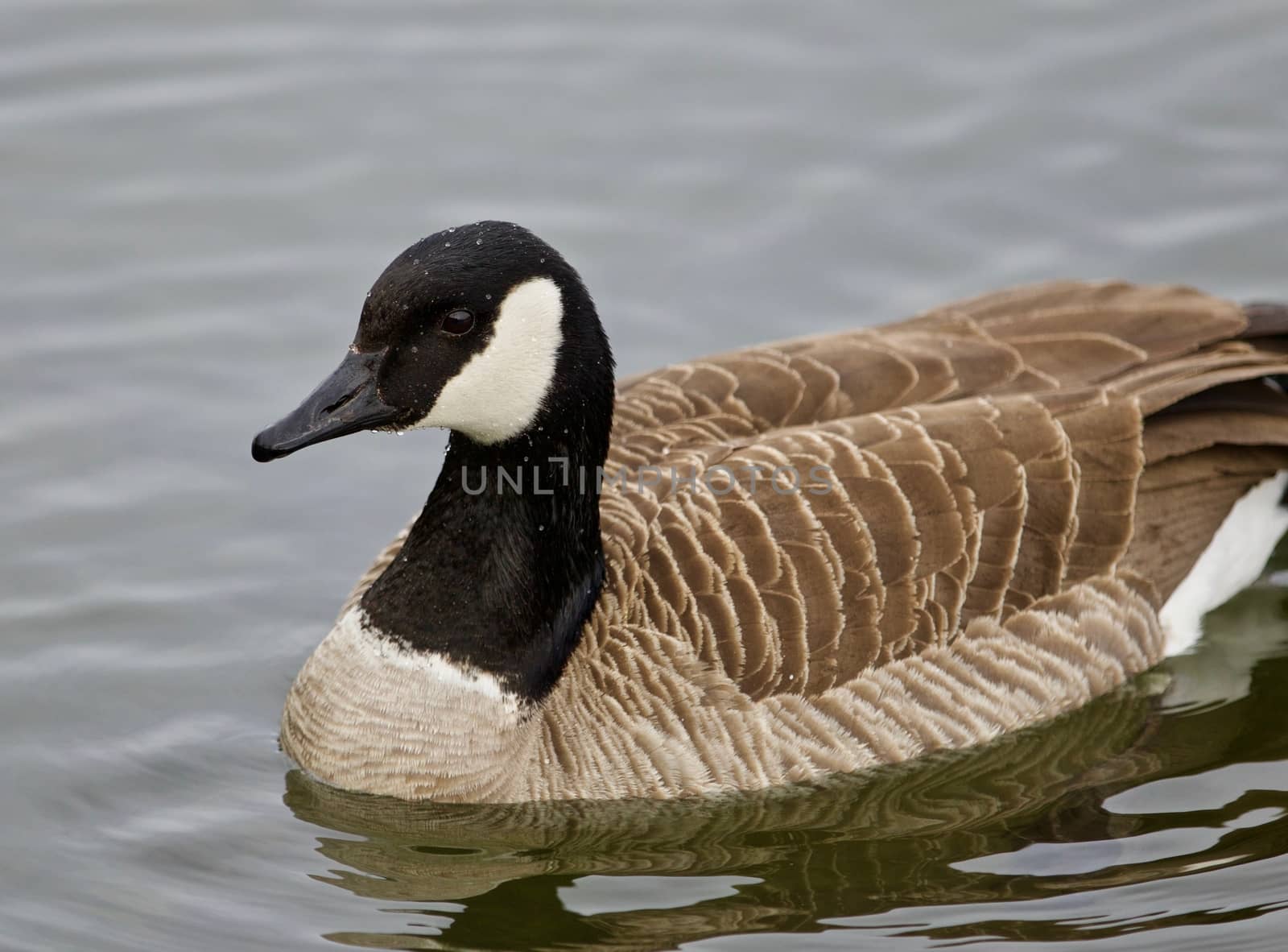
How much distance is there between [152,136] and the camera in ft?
42.1

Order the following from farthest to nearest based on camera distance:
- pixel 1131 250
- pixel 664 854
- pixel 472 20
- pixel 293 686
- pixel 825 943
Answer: pixel 472 20, pixel 1131 250, pixel 293 686, pixel 664 854, pixel 825 943

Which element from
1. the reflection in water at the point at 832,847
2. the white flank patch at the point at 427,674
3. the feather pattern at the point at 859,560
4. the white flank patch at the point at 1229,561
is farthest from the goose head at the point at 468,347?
the white flank patch at the point at 1229,561

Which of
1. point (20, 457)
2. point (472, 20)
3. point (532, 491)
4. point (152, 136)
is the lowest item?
point (532, 491)

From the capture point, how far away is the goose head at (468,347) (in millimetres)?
7461

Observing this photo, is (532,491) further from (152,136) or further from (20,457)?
(152,136)

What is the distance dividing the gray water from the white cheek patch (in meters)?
1.79

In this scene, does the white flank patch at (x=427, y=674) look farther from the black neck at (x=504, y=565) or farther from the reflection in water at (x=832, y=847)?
the reflection in water at (x=832, y=847)

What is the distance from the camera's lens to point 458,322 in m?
7.53

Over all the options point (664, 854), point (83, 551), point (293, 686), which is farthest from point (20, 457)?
point (664, 854)

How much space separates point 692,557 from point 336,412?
1645 mm

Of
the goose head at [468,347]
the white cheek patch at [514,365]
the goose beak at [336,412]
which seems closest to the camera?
the goose beak at [336,412]

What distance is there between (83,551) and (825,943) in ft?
15.0

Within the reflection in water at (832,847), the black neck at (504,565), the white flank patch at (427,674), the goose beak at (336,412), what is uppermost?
the goose beak at (336,412)

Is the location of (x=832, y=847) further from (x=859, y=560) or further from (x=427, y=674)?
(x=427, y=674)
